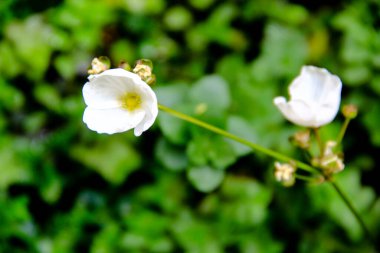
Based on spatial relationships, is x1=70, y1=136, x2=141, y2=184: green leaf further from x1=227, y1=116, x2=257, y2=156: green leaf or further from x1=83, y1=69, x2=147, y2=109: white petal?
x1=83, y1=69, x2=147, y2=109: white petal

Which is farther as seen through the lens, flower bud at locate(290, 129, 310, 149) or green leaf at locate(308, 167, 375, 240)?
green leaf at locate(308, 167, 375, 240)

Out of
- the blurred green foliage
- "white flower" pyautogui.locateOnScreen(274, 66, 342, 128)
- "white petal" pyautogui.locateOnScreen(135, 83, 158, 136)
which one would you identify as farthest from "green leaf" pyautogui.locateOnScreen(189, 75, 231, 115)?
"white petal" pyautogui.locateOnScreen(135, 83, 158, 136)

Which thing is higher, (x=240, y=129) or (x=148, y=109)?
(x=148, y=109)

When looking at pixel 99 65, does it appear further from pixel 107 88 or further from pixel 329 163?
pixel 329 163

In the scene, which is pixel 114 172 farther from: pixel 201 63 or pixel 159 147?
pixel 201 63

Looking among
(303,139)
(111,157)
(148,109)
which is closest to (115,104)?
(148,109)

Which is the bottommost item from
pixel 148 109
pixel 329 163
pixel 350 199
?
pixel 350 199

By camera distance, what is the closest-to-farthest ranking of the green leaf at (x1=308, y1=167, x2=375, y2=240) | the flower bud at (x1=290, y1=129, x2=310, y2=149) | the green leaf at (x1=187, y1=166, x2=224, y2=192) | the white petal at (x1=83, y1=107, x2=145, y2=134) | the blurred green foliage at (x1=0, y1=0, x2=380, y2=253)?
the white petal at (x1=83, y1=107, x2=145, y2=134), the flower bud at (x1=290, y1=129, x2=310, y2=149), the green leaf at (x1=187, y1=166, x2=224, y2=192), the green leaf at (x1=308, y1=167, x2=375, y2=240), the blurred green foliage at (x1=0, y1=0, x2=380, y2=253)

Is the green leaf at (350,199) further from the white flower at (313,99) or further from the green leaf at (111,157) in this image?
the green leaf at (111,157)
